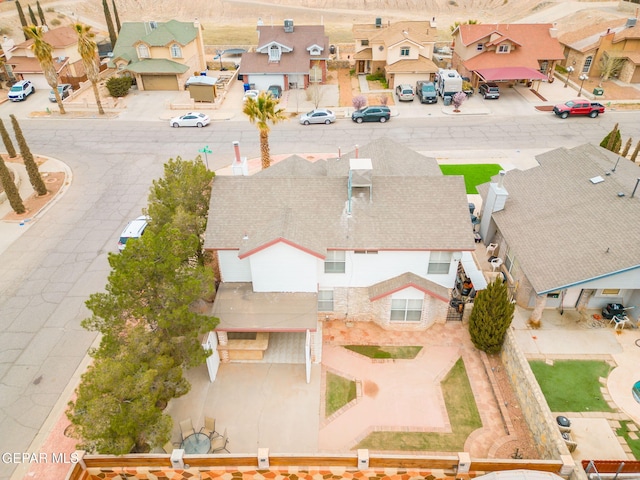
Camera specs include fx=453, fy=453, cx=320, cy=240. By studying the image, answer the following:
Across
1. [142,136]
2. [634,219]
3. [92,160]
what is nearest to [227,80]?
[142,136]

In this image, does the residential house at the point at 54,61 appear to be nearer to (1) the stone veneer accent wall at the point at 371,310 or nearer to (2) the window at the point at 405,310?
(1) the stone veneer accent wall at the point at 371,310

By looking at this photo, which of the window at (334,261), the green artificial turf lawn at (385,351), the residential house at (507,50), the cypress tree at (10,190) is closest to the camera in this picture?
the window at (334,261)

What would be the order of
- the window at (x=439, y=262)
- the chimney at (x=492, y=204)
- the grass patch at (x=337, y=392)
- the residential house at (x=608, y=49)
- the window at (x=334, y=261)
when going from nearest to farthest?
1. the grass patch at (x=337, y=392)
2. the window at (x=334, y=261)
3. the window at (x=439, y=262)
4. the chimney at (x=492, y=204)
5. the residential house at (x=608, y=49)

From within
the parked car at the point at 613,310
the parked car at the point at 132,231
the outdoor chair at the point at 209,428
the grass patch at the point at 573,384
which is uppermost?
the parked car at the point at 132,231

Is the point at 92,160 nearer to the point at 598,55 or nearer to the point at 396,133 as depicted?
the point at 396,133

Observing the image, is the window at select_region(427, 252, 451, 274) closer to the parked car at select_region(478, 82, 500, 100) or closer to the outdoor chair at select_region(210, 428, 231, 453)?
the outdoor chair at select_region(210, 428, 231, 453)

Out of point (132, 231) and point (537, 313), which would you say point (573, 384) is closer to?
point (537, 313)

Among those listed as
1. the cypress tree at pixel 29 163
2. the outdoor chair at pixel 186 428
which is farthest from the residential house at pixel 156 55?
the outdoor chair at pixel 186 428

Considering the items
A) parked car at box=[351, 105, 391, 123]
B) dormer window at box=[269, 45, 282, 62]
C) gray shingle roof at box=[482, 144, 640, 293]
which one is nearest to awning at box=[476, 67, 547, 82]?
parked car at box=[351, 105, 391, 123]
